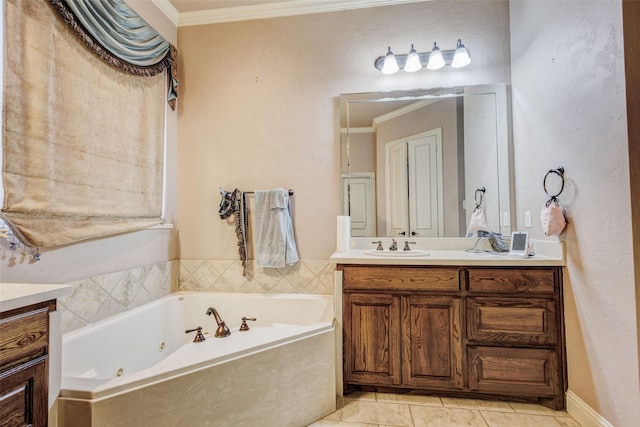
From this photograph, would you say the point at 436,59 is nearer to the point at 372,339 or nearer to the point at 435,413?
the point at 372,339

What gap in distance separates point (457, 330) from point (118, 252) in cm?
217

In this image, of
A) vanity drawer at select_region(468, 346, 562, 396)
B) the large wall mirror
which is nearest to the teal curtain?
the large wall mirror

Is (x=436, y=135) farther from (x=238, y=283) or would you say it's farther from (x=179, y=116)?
(x=179, y=116)

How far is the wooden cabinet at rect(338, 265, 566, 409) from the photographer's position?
172cm

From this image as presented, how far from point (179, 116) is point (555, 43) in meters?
2.72

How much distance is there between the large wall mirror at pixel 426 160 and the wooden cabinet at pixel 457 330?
57 centimetres

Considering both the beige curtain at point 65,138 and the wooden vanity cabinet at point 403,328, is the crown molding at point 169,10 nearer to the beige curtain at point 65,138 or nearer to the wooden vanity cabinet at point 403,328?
the beige curtain at point 65,138

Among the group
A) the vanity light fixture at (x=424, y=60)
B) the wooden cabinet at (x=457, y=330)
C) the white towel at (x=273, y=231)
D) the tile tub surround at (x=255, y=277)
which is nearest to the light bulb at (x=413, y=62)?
the vanity light fixture at (x=424, y=60)

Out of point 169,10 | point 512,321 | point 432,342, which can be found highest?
point 169,10

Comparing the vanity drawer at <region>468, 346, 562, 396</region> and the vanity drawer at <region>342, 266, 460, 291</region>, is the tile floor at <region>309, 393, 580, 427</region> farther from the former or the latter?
the vanity drawer at <region>342, 266, 460, 291</region>

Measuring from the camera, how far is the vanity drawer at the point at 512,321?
1.71 m

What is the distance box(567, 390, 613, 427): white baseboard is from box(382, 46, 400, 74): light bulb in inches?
92.0

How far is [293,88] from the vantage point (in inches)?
97.3

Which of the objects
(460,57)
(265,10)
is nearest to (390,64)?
(460,57)
